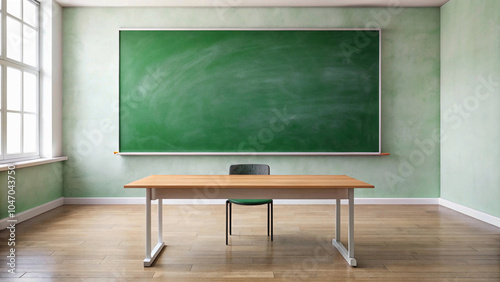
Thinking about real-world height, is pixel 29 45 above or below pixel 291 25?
below

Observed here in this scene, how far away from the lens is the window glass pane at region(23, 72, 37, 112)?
4.09 m

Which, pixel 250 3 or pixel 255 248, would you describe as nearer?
pixel 255 248

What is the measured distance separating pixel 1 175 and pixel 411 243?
14.9 feet

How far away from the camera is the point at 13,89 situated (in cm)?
384

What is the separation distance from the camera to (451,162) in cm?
441

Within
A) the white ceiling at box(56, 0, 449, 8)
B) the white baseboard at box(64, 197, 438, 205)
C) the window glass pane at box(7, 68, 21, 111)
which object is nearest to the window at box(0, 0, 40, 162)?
the window glass pane at box(7, 68, 21, 111)

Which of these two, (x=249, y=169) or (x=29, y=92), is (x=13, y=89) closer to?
(x=29, y=92)

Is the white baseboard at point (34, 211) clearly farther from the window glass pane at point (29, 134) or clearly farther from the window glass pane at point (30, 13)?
the window glass pane at point (30, 13)

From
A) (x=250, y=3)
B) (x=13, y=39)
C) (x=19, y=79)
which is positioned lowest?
(x=19, y=79)

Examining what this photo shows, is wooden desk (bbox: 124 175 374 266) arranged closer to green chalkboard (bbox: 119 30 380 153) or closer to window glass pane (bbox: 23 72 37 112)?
green chalkboard (bbox: 119 30 380 153)

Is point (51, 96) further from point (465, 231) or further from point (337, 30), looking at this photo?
point (465, 231)

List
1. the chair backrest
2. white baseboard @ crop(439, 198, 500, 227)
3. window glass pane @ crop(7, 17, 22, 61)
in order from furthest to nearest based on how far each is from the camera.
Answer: window glass pane @ crop(7, 17, 22, 61)
white baseboard @ crop(439, 198, 500, 227)
the chair backrest

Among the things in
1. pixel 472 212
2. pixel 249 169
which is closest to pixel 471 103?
pixel 472 212

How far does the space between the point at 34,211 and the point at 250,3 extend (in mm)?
4196
